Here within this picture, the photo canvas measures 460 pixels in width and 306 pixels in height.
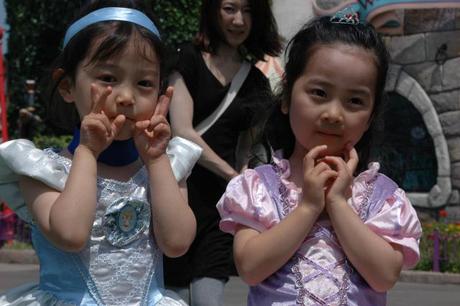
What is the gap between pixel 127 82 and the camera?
2863 mm

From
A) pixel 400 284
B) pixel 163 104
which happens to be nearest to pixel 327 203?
pixel 163 104

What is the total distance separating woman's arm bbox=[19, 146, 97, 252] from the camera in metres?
2.72

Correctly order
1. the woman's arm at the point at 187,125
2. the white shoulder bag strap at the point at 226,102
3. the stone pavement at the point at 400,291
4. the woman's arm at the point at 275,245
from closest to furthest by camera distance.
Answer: the woman's arm at the point at 275,245 < the woman's arm at the point at 187,125 < the white shoulder bag strap at the point at 226,102 < the stone pavement at the point at 400,291

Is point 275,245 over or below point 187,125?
over

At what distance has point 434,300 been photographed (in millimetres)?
9797

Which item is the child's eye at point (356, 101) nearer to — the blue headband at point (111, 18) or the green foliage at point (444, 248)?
the blue headband at point (111, 18)

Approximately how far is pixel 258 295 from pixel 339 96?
56 cm

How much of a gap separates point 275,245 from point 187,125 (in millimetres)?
1718

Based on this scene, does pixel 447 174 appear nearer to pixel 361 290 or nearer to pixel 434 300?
pixel 434 300

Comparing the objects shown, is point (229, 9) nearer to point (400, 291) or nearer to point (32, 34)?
point (400, 291)

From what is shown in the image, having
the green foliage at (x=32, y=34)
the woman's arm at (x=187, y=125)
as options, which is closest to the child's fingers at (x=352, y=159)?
the woman's arm at (x=187, y=125)

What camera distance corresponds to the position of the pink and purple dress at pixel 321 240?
2.77 m

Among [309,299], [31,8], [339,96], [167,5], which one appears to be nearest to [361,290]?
[309,299]

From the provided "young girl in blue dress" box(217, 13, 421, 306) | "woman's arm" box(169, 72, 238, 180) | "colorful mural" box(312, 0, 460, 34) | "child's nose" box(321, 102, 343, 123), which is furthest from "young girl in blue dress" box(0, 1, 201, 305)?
"colorful mural" box(312, 0, 460, 34)
